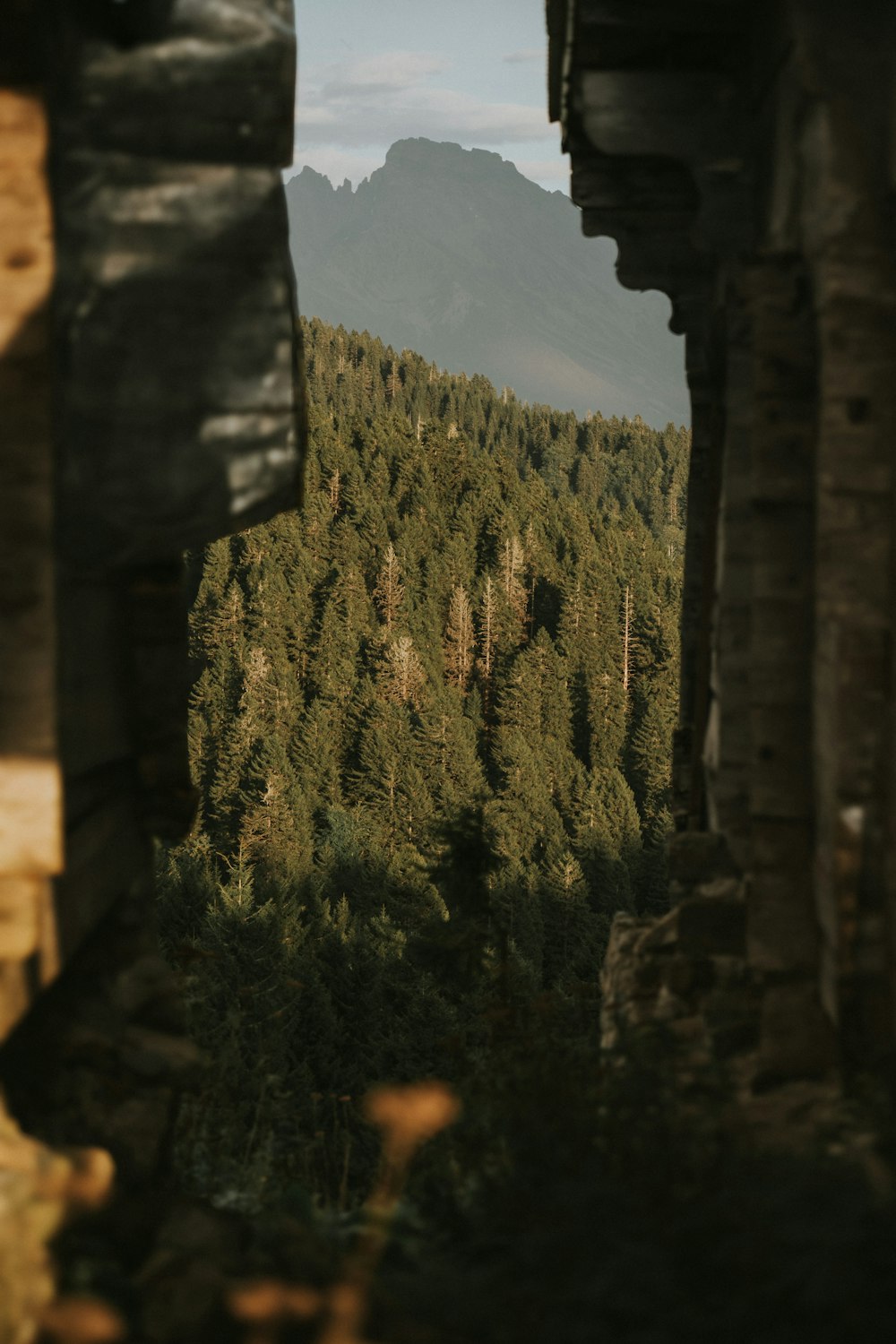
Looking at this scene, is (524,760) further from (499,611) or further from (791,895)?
(791,895)

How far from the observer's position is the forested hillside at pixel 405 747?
40.3m

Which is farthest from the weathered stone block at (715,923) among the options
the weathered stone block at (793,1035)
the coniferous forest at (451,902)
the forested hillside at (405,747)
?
the forested hillside at (405,747)

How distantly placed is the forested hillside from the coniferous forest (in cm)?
19

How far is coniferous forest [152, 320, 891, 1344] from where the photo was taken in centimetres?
367

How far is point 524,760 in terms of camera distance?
71.2 meters

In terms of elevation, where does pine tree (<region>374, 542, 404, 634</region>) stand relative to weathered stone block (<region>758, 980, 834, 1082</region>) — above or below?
above

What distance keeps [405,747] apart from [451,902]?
186 feet

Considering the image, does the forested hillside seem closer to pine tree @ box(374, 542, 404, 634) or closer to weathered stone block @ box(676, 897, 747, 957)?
pine tree @ box(374, 542, 404, 634)

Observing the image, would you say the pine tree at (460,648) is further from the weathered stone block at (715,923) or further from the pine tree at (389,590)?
the weathered stone block at (715,923)

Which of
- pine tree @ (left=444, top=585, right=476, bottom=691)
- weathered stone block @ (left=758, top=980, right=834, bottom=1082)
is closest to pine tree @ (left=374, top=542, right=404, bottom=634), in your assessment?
pine tree @ (left=444, top=585, right=476, bottom=691)

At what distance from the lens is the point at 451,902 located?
11766mm

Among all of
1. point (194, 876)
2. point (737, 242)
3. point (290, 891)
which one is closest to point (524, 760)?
point (290, 891)

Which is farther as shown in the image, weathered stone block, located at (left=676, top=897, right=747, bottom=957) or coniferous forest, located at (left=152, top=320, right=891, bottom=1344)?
weathered stone block, located at (left=676, top=897, right=747, bottom=957)

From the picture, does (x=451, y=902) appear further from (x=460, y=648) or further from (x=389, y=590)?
(x=389, y=590)
